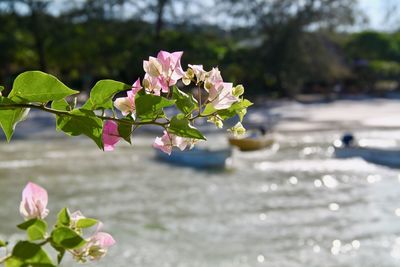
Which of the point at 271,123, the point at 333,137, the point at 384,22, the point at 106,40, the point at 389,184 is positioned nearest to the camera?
the point at 389,184

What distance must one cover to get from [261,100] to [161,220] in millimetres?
16774

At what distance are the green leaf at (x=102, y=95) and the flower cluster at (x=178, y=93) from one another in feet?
0.09

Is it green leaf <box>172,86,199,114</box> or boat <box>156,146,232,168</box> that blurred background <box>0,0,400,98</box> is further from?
green leaf <box>172,86,199,114</box>

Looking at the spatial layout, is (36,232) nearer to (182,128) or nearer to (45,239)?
(45,239)

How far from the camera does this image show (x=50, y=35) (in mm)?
21547

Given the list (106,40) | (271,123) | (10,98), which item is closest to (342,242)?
(10,98)

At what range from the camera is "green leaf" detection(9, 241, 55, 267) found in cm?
55

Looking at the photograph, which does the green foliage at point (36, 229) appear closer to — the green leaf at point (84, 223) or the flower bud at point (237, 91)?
the green leaf at point (84, 223)

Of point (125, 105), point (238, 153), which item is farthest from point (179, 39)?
point (125, 105)

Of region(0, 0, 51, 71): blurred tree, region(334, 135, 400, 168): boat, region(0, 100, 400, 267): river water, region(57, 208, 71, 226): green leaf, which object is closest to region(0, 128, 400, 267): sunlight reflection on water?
region(0, 100, 400, 267): river water

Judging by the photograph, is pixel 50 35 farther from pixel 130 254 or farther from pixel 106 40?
pixel 130 254

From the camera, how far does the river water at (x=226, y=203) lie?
5832 mm

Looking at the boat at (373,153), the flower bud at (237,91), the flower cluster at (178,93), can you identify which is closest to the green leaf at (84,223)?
the flower cluster at (178,93)

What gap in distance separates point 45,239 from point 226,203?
24.3ft
